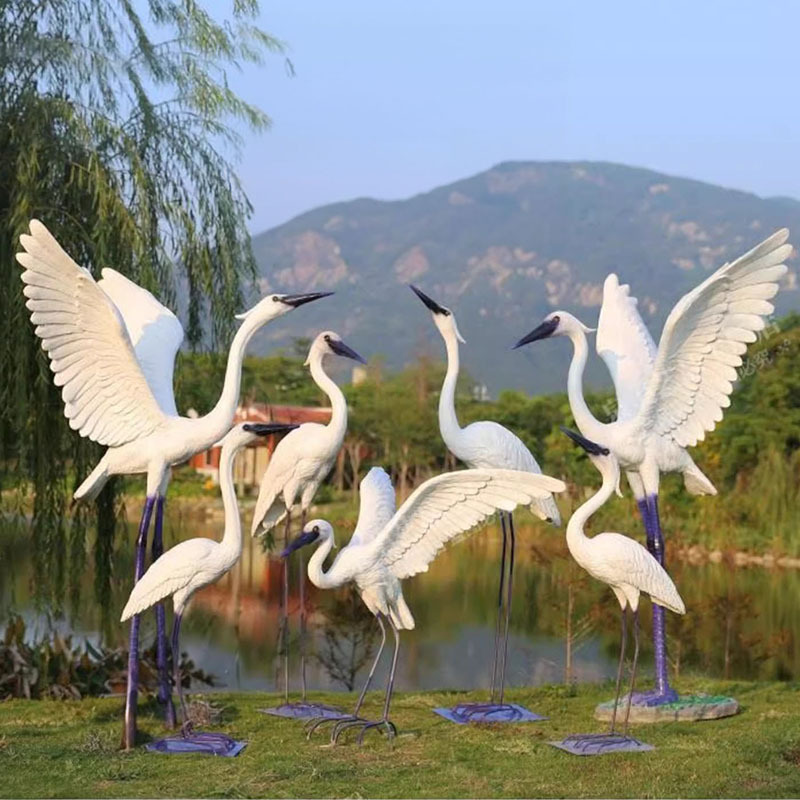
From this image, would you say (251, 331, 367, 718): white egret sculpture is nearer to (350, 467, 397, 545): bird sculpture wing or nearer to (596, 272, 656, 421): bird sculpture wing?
(350, 467, 397, 545): bird sculpture wing

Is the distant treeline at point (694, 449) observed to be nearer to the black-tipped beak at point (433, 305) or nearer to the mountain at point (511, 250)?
the black-tipped beak at point (433, 305)

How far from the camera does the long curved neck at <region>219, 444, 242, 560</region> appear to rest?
4809mm

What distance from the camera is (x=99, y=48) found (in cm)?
669

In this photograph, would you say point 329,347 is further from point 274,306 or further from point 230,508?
point 230,508

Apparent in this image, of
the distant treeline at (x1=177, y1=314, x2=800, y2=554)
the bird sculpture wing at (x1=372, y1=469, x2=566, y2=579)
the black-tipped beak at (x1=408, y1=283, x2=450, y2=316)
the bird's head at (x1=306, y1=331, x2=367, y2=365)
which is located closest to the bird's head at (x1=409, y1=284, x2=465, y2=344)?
the black-tipped beak at (x1=408, y1=283, x2=450, y2=316)

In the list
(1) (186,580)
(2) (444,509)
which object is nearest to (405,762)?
(2) (444,509)

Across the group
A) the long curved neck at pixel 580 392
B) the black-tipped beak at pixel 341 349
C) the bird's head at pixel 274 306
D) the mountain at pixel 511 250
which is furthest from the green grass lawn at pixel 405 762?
the mountain at pixel 511 250

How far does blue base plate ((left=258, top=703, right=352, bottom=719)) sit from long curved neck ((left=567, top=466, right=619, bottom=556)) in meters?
1.58

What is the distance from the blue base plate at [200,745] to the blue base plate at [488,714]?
1.31 meters

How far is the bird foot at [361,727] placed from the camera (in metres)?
4.98

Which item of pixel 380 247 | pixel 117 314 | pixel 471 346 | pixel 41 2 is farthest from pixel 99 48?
pixel 380 247

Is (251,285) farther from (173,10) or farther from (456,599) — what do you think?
(456,599)

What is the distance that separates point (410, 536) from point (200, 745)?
1260 mm

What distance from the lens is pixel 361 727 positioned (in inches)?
202
